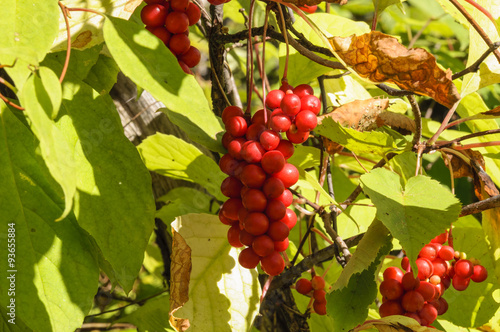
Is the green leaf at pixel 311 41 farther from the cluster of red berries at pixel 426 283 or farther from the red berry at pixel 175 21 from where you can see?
the cluster of red berries at pixel 426 283

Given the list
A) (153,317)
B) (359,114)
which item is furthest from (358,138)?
(153,317)

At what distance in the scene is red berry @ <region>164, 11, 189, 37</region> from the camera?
0.77 meters

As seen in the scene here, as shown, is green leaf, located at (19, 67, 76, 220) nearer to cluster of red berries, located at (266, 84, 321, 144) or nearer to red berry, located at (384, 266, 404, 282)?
cluster of red berries, located at (266, 84, 321, 144)

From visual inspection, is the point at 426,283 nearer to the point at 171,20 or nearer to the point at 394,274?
the point at 394,274

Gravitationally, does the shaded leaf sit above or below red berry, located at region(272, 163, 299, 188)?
above

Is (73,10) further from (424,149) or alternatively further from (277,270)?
(424,149)

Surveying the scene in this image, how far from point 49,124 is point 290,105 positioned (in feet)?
1.24

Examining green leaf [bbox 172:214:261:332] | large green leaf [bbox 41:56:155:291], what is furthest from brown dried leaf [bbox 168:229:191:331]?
large green leaf [bbox 41:56:155:291]

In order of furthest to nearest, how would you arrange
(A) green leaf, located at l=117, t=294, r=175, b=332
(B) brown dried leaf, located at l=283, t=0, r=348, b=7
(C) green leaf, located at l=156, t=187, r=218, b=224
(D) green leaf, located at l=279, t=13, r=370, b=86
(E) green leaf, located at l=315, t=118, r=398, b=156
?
(C) green leaf, located at l=156, t=187, r=218, b=224 → (A) green leaf, located at l=117, t=294, r=175, b=332 → (D) green leaf, located at l=279, t=13, r=370, b=86 → (E) green leaf, located at l=315, t=118, r=398, b=156 → (B) brown dried leaf, located at l=283, t=0, r=348, b=7

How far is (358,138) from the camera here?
2.72 feet

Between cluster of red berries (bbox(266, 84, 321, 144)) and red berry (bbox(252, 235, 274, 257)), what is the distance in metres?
0.16

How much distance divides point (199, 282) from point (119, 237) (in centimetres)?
25

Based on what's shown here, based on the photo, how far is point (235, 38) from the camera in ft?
3.03

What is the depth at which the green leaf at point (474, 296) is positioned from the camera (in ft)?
3.35
